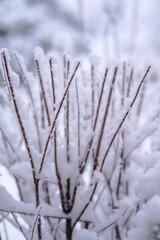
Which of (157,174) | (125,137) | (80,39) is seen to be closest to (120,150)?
(125,137)

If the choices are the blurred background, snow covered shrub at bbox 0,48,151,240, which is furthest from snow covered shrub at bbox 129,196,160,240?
the blurred background

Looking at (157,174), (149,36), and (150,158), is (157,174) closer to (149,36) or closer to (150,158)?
(150,158)

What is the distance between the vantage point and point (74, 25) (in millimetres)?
4398

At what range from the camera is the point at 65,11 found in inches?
176

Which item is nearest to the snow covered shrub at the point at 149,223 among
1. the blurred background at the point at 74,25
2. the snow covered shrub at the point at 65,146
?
the snow covered shrub at the point at 65,146

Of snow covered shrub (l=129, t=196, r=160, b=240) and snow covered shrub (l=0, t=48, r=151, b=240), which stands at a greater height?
snow covered shrub (l=0, t=48, r=151, b=240)

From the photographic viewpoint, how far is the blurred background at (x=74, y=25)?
3885 millimetres

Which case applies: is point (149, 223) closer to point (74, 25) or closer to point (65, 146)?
point (65, 146)

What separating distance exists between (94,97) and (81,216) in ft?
1.35

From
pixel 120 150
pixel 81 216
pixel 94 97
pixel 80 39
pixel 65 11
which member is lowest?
pixel 81 216

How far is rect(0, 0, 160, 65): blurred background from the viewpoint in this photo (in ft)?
12.7

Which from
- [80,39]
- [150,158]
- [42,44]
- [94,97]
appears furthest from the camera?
[80,39]

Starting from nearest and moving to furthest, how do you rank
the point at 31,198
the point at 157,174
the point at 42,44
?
1. the point at 157,174
2. the point at 31,198
3. the point at 42,44

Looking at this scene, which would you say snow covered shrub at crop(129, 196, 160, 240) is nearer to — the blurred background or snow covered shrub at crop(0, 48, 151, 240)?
snow covered shrub at crop(0, 48, 151, 240)
